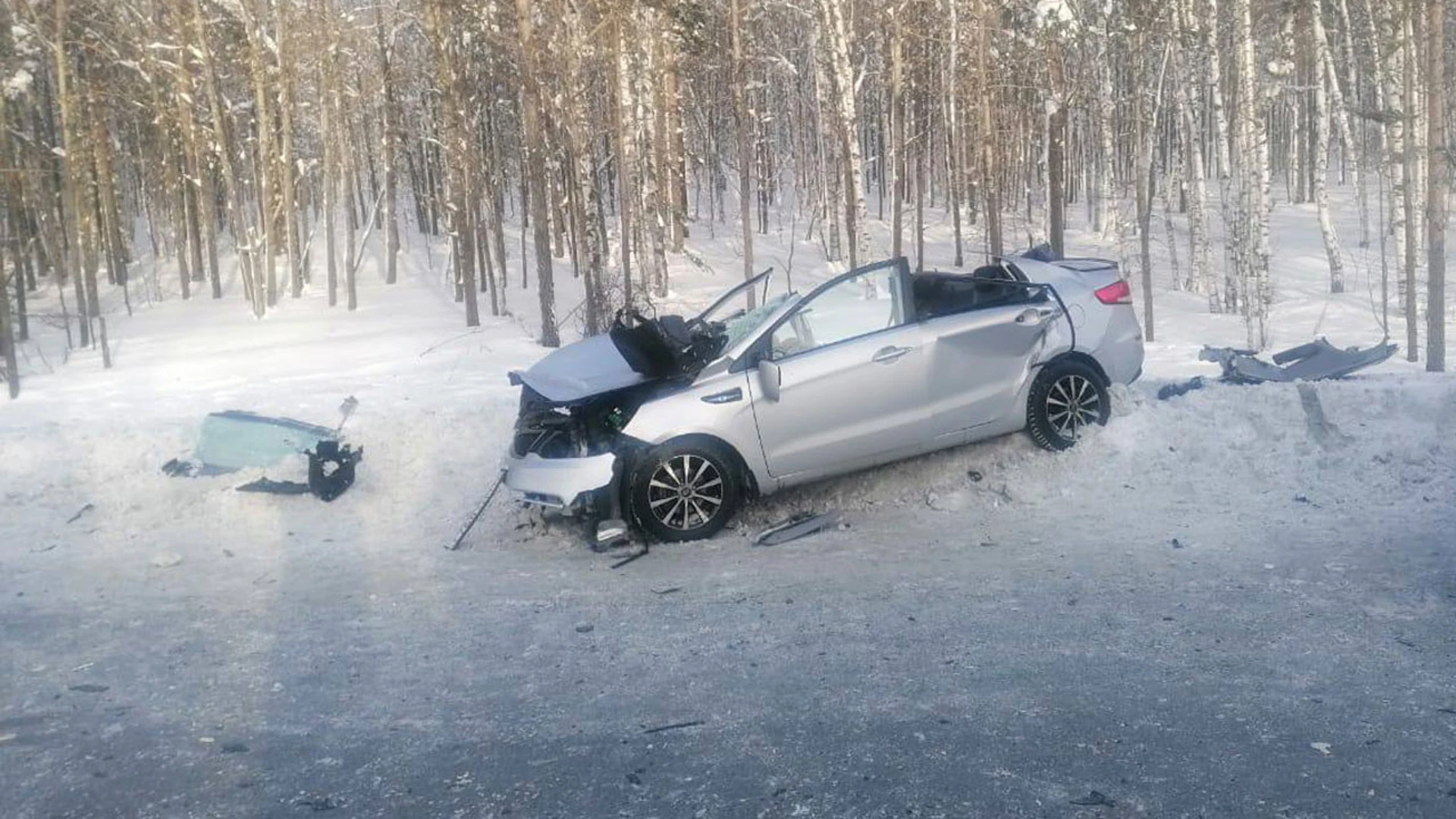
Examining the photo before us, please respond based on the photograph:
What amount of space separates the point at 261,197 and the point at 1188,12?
22.3 m

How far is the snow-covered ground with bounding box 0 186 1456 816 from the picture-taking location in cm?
539

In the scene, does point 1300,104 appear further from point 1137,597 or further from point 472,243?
point 1137,597

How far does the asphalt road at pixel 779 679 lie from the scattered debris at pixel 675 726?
2 centimetres

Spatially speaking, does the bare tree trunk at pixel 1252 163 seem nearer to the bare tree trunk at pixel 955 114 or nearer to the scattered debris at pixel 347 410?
the bare tree trunk at pixel 955 114

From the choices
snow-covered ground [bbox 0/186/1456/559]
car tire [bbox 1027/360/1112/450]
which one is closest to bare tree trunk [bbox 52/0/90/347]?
snow-covered ground [bbox 0/186/1456/559]

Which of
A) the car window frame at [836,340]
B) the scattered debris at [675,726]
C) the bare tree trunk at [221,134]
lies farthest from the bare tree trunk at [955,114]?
the scattered debris at [675,726]

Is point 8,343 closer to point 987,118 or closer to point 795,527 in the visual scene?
point 795,527

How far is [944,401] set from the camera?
8.31 meters

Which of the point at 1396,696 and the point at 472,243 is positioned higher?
the point at 472,243

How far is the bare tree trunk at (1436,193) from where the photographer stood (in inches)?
476

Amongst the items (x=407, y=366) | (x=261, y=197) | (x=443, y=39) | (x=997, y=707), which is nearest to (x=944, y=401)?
(x=997, y=707)

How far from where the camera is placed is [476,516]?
8211mm

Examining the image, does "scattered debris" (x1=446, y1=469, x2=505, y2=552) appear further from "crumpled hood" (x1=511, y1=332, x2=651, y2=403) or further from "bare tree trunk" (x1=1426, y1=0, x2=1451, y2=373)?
"bare tree trunk" (x1=1426, y1=0, x2=1451, y2=373)

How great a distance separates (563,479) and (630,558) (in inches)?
27.8
